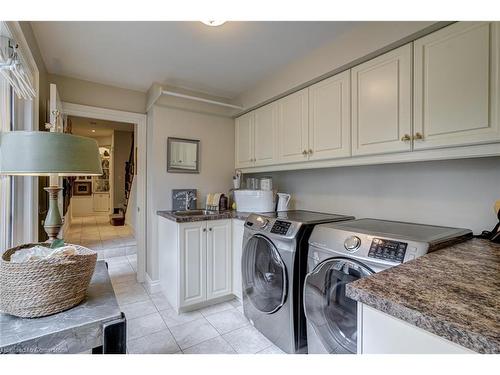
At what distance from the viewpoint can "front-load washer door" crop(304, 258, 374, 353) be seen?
133 centimetres

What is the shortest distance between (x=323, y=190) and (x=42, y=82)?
2783mm

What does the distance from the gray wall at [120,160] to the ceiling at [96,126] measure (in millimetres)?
295

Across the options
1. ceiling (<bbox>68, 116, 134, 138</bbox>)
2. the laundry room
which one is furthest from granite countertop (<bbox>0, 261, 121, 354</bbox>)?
ceiling (<bbox>68, 116, 134, 138</bbox>)

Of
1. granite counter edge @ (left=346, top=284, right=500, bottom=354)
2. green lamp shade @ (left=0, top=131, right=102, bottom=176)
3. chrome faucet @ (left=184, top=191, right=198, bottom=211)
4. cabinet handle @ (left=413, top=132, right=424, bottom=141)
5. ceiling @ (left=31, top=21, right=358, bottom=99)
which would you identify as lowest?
granite counter edge @ (left=346, top=284, right=500, bottom=354)

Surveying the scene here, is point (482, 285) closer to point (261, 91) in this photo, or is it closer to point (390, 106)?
point (390, 106)

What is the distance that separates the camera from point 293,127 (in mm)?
2346

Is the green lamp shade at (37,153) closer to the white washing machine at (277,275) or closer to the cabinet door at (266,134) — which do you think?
the white washing machine at (277,275)

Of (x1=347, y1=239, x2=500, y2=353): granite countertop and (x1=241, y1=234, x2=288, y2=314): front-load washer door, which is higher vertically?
(x1=347, y1=239, x2=500, y2=353): granite countertop

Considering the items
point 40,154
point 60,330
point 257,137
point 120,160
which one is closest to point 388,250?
point 60,330

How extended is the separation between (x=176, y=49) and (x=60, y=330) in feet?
6.79

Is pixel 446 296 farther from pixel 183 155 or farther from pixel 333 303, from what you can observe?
pixel 183 155

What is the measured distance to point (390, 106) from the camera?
161 cm

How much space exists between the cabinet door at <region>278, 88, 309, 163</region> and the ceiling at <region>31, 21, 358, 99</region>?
348mm

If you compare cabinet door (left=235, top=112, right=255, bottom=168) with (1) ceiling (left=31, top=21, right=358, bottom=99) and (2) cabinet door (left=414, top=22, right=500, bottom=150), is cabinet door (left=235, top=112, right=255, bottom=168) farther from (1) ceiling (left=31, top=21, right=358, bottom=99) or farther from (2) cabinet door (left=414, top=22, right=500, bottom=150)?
(2) cabinet door (left=414, top=22, right=500, bottom=150)
